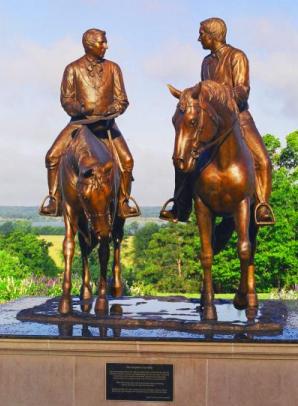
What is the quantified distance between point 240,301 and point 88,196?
297 cm

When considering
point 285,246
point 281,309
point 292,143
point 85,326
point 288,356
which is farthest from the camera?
point 292,143

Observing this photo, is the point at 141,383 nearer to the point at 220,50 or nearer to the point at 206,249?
the point at 206,249

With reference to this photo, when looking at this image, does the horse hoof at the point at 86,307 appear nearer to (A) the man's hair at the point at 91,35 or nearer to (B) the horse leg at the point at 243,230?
(B) the horse leg at the point at 243,230

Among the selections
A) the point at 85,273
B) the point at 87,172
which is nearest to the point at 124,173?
the point at 85,273

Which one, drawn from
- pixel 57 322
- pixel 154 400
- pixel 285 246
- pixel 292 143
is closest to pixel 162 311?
pixel 57 322

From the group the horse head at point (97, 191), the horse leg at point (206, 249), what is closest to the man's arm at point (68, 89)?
the horse head at point (97, 191)

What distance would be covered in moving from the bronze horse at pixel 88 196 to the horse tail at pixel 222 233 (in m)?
1.46

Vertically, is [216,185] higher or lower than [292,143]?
lower

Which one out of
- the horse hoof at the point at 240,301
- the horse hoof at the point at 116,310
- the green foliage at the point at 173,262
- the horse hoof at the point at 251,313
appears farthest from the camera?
the green foliage at the point at 173,262

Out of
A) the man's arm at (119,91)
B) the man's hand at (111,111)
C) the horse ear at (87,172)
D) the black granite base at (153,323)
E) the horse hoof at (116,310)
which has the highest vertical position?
the man's arm at (119,91)

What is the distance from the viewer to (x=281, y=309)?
12469 millimetres

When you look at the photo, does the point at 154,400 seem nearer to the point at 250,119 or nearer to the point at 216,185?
the point at 216,185

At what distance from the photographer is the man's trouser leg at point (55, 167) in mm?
11984

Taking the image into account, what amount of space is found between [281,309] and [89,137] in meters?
3.93
